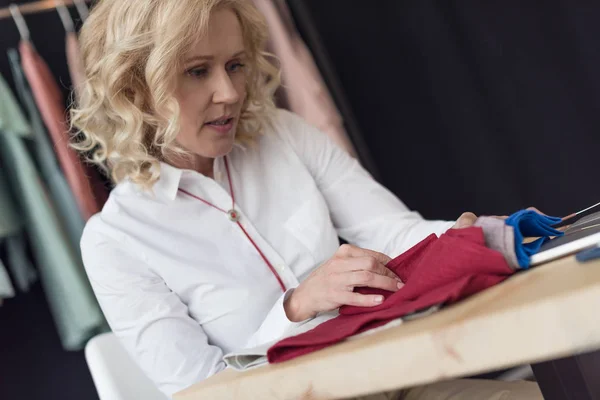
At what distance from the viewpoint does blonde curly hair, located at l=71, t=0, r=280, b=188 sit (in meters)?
1.32

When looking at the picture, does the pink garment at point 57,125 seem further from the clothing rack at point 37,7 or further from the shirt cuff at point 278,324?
the shirt cuff at point 278,324

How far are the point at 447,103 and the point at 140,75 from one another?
1599mm

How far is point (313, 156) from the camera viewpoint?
1.62 meters

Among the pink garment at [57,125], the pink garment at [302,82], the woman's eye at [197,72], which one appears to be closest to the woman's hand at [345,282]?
the woman's eye at [197,72]

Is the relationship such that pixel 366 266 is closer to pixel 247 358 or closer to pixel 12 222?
pixel 247 358

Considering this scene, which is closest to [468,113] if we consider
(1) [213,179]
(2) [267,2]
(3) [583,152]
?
(3) [583,152]

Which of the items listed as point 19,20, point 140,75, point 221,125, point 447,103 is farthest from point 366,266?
point 447,103

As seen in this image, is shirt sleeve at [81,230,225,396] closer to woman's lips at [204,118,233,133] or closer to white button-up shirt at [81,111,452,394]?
white button-up shirt at [81,111,452,394]

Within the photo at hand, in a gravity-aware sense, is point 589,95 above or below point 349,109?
below

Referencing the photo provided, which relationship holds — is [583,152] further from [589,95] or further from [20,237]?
[20,237]

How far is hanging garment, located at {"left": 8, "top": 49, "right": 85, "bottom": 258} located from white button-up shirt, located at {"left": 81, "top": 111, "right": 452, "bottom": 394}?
28.8 inches

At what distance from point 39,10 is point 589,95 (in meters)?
1.84

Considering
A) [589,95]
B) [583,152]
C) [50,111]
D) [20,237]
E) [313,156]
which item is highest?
[50,111]

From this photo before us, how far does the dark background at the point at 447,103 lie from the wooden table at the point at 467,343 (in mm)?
1713
